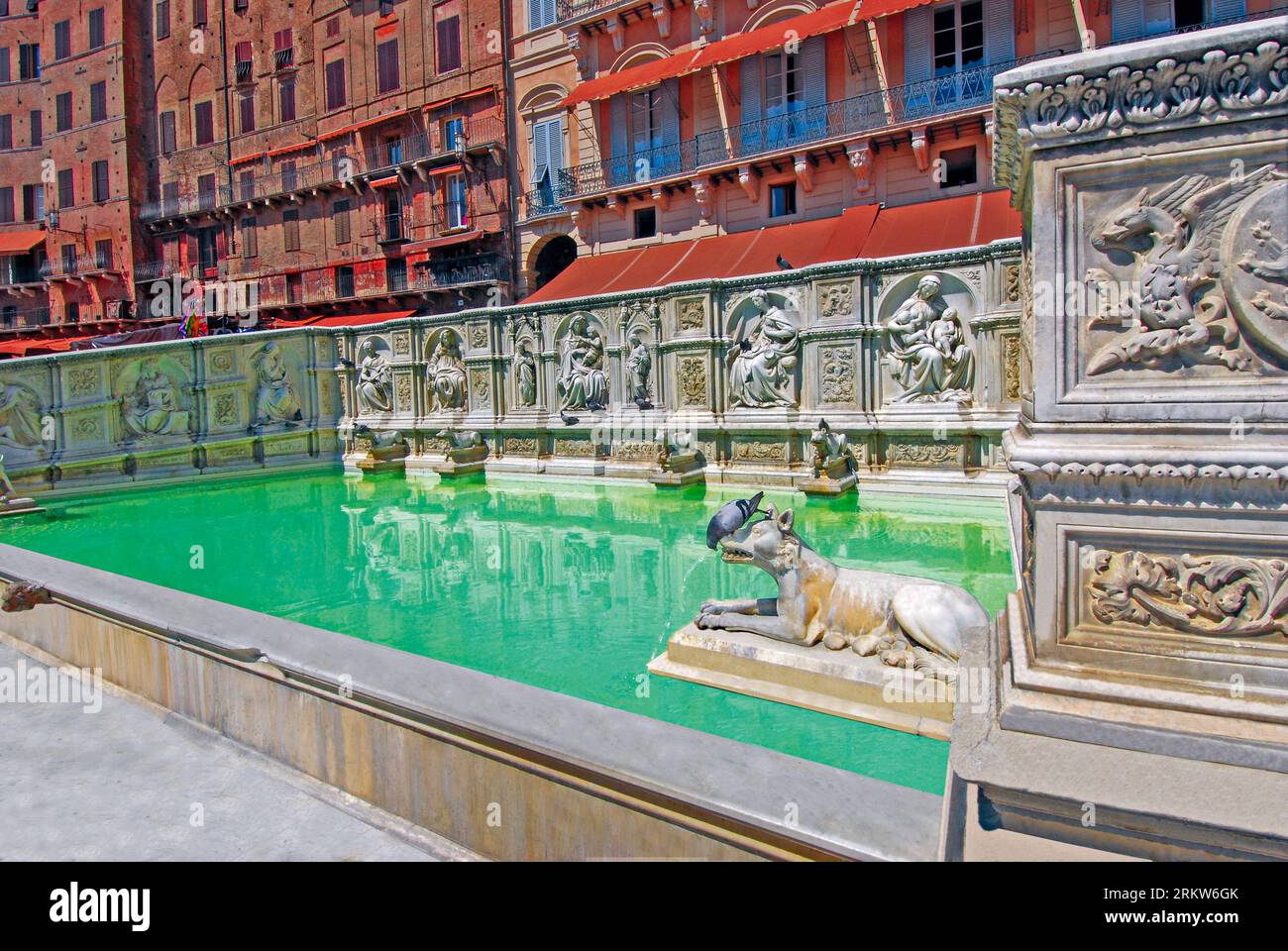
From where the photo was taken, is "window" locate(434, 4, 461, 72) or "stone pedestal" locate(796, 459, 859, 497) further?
"window" locate(434, 4, 461, 72)

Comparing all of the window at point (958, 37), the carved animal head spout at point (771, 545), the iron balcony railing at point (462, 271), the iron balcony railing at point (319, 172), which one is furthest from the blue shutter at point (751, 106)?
the carved animal head spout at point (771, 545)

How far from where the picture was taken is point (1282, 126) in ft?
7.07

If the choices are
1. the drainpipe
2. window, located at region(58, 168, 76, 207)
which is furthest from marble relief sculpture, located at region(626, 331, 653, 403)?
window, located at region(58, 168, 76, 207)

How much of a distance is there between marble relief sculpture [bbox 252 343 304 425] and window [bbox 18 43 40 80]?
4321 cm

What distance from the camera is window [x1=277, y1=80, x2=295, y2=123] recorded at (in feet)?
121

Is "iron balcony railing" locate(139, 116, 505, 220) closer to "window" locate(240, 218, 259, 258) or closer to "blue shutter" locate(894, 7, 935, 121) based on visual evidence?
"window" locate(240, 218, 259, 258)

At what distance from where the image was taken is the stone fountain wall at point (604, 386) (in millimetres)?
9711

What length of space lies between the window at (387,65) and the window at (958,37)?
21.3 metres

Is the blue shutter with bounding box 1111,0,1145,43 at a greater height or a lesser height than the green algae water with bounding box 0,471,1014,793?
greater

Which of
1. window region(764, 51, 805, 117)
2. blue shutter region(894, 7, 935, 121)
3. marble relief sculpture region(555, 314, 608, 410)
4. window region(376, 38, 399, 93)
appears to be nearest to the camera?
marble relief sculpture region(555, 314, 608, 410)

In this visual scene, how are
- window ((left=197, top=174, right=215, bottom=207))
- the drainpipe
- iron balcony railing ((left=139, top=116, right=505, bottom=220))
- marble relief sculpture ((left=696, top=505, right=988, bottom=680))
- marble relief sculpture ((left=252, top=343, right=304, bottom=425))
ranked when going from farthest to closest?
window ((left=197, top=174, right=215, bottom=207)) < iron balcony railing ((left=139, top=116, right=505, bottom=220)) < the drainpipe < marble relief sculpture ((left=252, top=343, right=304, bottom=425)) < marble relief sculpture ((left=696, top=505, right=988, bottom=680))

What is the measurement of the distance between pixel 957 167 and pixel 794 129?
420 centimetres

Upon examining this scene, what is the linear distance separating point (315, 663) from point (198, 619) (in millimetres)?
1066

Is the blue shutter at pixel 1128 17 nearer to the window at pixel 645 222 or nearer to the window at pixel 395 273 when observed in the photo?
the window at pixel 645 222
